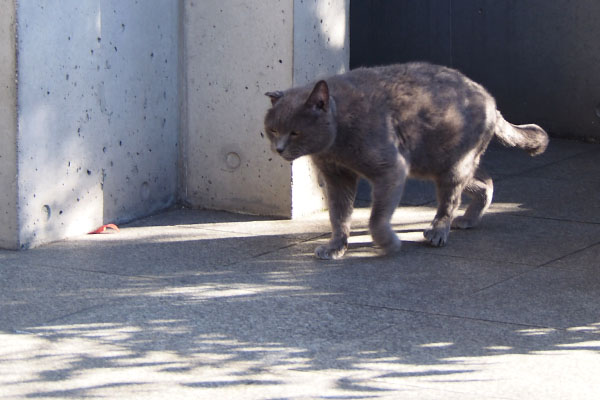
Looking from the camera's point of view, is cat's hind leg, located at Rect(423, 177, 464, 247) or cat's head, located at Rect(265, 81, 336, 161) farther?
cat's hind leg, located at Rect(423, 177, 464, 247)

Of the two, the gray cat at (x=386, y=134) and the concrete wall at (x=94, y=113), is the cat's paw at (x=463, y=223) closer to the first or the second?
the gray cat at (x=386, y=134)

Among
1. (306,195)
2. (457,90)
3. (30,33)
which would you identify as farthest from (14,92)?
(457,90)

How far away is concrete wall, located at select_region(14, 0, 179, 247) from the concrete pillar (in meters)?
0.18

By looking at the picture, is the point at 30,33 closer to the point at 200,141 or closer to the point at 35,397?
the point at 200,141

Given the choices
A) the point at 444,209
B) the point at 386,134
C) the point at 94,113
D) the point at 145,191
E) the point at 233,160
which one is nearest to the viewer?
the point at 386,134

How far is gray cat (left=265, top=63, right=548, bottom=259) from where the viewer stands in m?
6.49

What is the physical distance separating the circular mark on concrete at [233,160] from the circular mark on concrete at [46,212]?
63.9 inches

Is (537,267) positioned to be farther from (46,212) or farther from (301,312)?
(46,212)

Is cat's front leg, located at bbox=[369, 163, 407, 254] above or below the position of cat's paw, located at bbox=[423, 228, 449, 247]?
above

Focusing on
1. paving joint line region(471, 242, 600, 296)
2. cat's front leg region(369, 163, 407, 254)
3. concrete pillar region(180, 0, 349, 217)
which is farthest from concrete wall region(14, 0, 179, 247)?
paving joint line region(471, 242, 600, 296)

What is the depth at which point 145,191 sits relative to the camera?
8.15m

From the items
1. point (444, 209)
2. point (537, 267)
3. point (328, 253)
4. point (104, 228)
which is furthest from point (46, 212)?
point (537, 267)

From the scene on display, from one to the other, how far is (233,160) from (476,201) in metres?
1.94

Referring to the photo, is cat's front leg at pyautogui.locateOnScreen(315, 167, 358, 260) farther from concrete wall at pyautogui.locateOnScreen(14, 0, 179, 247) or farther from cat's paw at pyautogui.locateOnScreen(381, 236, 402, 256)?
concrete wall at pyautogui.locateOnScreen(14, 0, 179, 247)
